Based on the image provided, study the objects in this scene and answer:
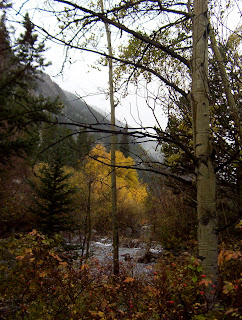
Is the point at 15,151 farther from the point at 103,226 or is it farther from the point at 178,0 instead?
the point at 103,226

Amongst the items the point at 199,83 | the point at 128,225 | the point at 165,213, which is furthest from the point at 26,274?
the point at 128,225

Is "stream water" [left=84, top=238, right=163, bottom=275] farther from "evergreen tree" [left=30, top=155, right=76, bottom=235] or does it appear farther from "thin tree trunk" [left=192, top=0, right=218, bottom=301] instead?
"thin tree trunk" [left=192, top=0, right=218, bottom=301]

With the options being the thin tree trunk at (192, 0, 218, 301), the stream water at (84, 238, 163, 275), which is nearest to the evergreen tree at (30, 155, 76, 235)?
the stream water at (84, 238, 163, 275)

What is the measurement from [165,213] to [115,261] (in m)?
4.61

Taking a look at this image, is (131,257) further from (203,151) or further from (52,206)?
(203,151)

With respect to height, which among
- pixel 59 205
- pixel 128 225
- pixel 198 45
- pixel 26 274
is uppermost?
pixel 198 45

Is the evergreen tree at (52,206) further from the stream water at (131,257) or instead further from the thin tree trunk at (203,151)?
the thin tree trunk at (203,151)

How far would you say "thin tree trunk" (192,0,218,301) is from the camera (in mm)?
1845

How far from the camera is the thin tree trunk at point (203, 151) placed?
72.6 inches

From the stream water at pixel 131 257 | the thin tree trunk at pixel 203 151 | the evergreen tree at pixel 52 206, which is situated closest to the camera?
the thin tree trunk at pixel 203 151

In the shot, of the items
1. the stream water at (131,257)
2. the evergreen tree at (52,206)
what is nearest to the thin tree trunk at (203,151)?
the stream water at (131,257)

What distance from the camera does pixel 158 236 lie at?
38.1 feet

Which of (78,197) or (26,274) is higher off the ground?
(78,197)

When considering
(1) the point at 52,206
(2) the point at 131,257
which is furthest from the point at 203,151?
(2) the point at 131,257
